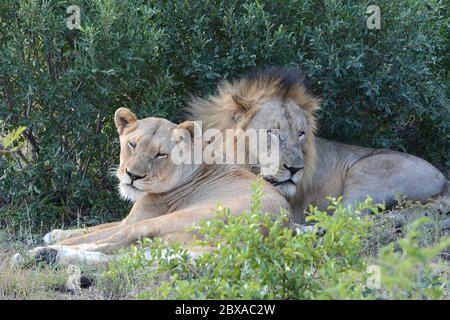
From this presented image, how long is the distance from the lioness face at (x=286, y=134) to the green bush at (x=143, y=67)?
546 mm

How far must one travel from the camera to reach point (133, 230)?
6367 mm

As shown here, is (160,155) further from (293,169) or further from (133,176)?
(293,169)

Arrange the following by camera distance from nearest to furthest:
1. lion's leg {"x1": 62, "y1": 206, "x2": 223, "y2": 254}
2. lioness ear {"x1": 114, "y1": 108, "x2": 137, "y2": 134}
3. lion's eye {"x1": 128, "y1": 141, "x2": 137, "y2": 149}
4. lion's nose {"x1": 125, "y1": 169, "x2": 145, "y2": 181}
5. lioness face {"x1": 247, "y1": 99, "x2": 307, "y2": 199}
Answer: lion's leg {"x1": 62, "y1": 206, "x2": 223, "y2": 254} → lion's nose {"x1": 125, "y1": 169, "x2": 145, "y2": 181} → lion's eye {"x1": 128, "y1": 141, "x2": 137, "y2": 149} → lioness ear {"x1": 114, "y1": 108, "x2": 137, "y2": 134} → lioness face {"x1": 247, "y1": 99, "x2": 307, "y2": 199}

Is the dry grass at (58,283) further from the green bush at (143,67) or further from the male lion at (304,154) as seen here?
the green bush at (143,67)

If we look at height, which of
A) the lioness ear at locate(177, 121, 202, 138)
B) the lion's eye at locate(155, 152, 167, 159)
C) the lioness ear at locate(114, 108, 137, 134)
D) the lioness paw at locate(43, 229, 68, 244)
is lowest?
the lioness paw at locate(43, 229, 68, 244)

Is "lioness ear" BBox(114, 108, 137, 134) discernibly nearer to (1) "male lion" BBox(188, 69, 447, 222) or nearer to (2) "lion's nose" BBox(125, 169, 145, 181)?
(2) "lion's nose" BBox(125, 169, 145, 181)

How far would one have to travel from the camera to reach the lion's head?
7305 mm

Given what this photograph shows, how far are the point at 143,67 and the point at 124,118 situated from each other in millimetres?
910

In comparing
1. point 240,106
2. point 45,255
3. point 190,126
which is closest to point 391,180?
point 240,106

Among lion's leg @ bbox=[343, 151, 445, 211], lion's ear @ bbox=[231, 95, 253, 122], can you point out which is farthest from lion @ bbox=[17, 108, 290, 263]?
lion's leg @ bbox=[343, 151, 445, 211]

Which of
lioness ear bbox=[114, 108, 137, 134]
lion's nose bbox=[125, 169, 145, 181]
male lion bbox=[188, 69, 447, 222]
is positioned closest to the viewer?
lion's nose bbox=[125, 169, 145, 181]

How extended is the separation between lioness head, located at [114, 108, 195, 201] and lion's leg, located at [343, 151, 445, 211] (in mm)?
1729

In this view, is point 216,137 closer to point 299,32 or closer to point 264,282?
point 299,32

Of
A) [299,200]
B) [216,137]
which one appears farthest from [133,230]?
[299,200]
